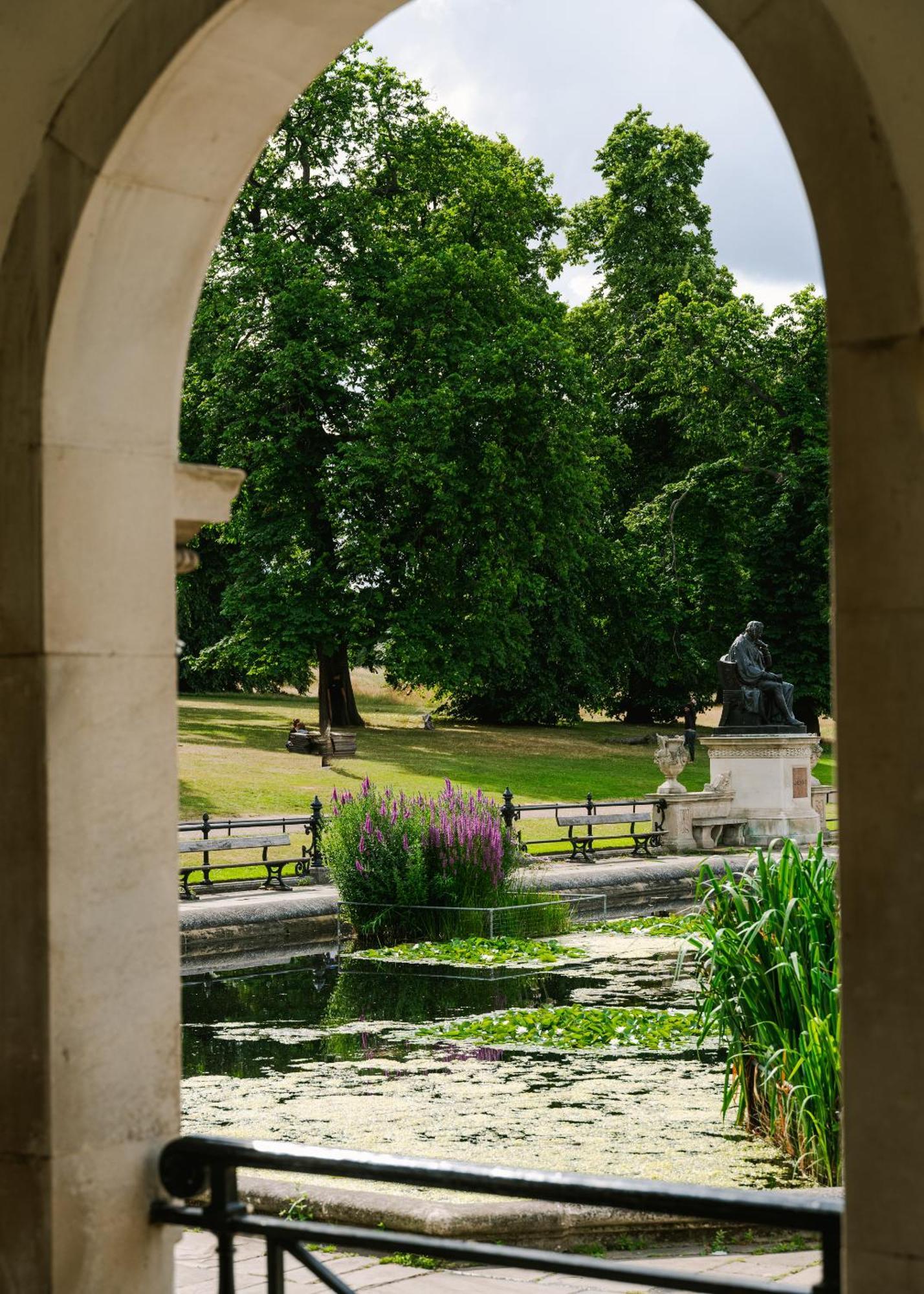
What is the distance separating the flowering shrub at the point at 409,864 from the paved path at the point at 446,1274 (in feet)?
30.8

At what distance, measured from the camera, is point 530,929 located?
15.5 meters

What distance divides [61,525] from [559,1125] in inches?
216

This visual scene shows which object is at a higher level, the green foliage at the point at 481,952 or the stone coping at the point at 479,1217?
the stone coping at the point at 479,1217

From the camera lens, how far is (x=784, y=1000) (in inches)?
290

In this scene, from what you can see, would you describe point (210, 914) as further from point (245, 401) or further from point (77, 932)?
point (245, 401)

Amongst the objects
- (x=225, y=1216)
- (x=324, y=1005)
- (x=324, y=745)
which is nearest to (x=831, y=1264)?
(x=225, y=1216)

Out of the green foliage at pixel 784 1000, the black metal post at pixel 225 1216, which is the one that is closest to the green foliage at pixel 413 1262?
the green foliage at pixel 784 1000

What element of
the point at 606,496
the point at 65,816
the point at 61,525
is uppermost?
the point at 606,496

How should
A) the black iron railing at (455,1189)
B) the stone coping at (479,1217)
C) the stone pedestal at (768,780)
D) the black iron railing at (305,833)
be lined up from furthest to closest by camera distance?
the stone pedestal at (768,780) → the black iron railing at (305,833) → the stone coping at (479,1217) → the black iron railing at (455,1189)

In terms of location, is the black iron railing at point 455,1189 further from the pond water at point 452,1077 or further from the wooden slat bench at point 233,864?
the wooden slat bench at point 233,864

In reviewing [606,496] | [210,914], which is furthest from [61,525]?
[606,496]

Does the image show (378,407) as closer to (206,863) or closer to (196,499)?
(206,863)

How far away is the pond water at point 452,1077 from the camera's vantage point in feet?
25.0

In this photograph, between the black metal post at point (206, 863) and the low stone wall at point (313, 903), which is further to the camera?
the black metal post at point (206, 863)
